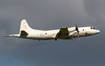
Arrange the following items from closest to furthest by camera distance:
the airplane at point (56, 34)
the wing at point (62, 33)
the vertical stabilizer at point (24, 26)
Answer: the wing at point (62, 33) < the airplane at point (56, 34) < the vertical stabilizer at point (24, 26)

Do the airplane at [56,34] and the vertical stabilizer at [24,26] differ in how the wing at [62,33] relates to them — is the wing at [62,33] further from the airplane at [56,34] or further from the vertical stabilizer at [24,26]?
the vertical stabilizer at [24,26]

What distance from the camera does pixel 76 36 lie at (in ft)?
149

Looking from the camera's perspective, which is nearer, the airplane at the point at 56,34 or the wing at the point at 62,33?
the wing at the point at 62,33

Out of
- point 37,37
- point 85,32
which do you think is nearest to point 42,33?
point 37,37

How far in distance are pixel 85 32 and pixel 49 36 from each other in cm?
890

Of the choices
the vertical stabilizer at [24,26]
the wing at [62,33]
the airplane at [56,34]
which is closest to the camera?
the wing at [62,33]

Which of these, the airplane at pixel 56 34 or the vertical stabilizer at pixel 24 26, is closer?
the airplane at pixel 56 34

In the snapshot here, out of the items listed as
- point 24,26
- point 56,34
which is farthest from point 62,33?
point 24,26

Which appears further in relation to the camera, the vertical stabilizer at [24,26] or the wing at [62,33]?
the vertical stabilizer at [24,26]

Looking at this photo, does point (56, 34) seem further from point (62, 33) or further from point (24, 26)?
point (24, 26)

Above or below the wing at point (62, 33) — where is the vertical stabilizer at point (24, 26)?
above

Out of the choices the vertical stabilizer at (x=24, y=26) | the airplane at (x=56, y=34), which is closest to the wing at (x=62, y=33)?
the airplane at (x=56, y=34)

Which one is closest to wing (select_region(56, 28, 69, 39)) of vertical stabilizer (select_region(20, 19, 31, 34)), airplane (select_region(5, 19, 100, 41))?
airplane (select_region(5, 19, 100, 41))

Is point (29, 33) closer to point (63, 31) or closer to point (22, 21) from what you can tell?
point (22, 21)
